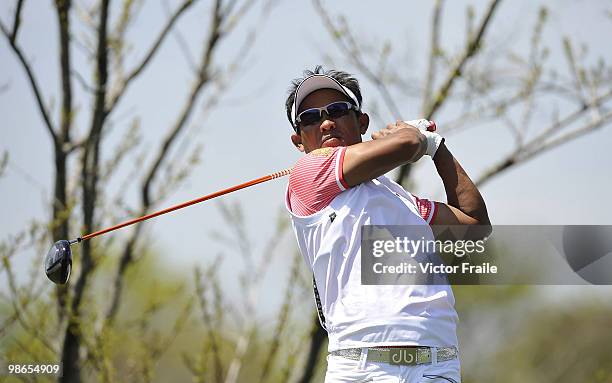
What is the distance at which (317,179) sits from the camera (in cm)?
370

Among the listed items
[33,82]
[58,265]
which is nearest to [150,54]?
[33,82]

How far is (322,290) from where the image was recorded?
12.3 ft

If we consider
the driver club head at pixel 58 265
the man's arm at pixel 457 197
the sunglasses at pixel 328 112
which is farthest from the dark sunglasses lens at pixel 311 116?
the driver club head at pixel 58 265

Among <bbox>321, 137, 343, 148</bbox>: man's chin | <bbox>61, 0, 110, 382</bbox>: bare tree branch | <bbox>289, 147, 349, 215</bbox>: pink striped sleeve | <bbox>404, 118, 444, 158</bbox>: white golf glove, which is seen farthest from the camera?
<bbox>61, 0, 110, 382</bbox>: bare tree branch

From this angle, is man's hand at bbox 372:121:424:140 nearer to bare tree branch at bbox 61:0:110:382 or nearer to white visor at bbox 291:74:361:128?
white visor at bbox 291:74:361:128

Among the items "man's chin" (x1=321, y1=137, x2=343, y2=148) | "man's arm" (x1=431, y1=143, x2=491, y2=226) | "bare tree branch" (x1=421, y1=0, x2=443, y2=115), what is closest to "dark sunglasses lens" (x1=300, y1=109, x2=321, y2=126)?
"man's chin" (x1=321, y1=137, x2=343, y2=148)

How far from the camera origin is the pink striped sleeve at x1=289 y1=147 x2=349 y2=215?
3652mm

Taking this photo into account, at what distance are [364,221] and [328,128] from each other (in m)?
0.54

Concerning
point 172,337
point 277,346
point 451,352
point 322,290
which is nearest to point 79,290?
point 172,337

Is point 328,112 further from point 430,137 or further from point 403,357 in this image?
point 403,357

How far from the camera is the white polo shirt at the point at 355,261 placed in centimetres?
346

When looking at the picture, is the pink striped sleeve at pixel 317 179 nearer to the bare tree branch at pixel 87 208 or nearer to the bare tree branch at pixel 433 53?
the bare tree branch at pixel 87 208

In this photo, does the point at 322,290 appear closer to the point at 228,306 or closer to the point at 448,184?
the point at 448,184

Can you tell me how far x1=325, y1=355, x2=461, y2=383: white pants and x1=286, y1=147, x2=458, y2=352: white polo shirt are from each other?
0.07 meters
